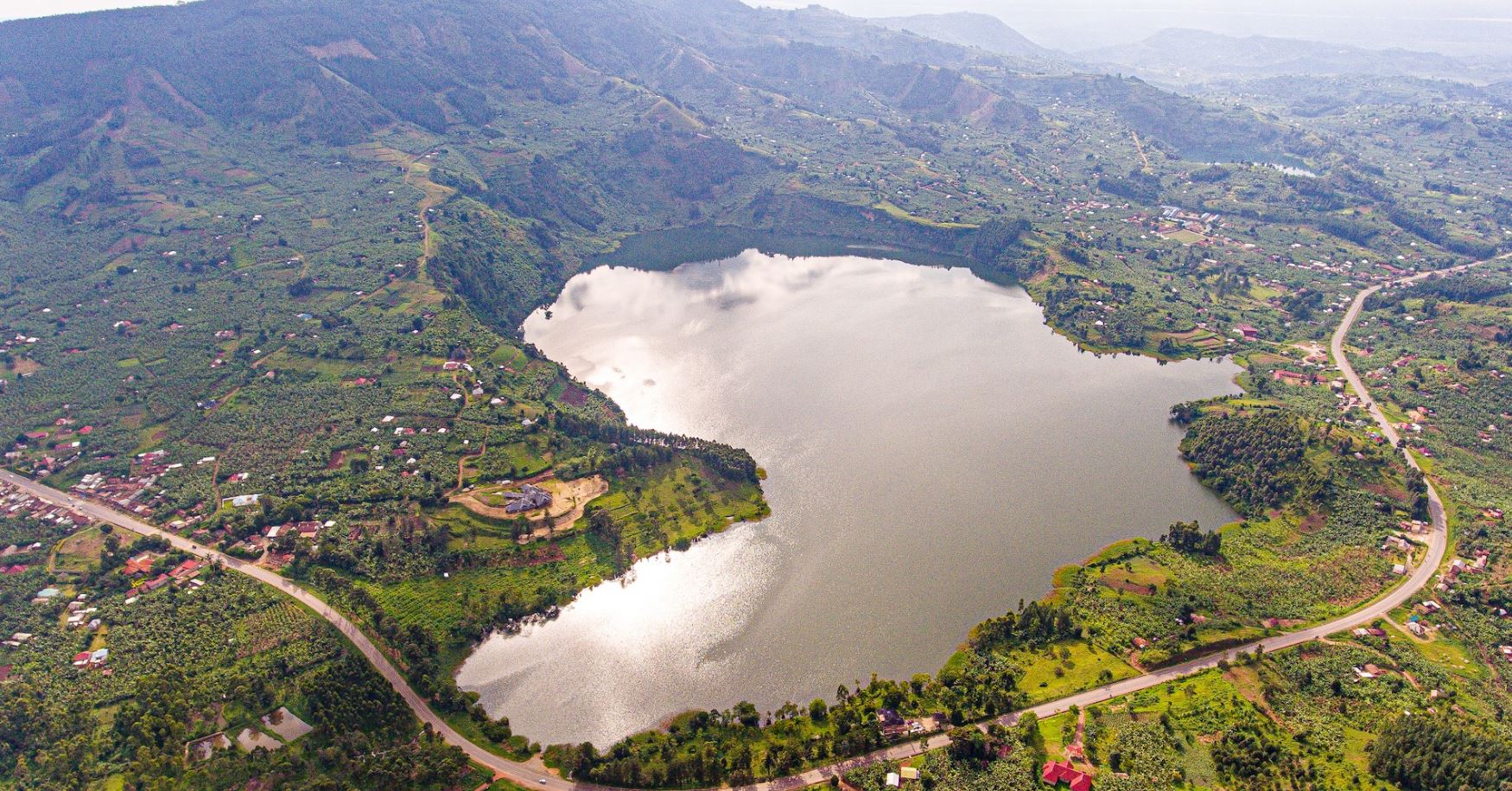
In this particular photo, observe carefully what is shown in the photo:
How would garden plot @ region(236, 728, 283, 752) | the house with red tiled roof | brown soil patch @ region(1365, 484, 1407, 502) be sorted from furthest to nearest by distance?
brown soil patch @ region(1365, 484, 1407, 502), the house with red tiled roof, garden plot @ region(236, 728, 283, 752)

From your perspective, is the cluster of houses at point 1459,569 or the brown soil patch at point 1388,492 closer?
the cluster of houses at point 1459,569

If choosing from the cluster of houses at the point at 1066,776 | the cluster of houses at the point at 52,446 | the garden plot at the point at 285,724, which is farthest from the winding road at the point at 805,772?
the garden plot at the point at 285,724

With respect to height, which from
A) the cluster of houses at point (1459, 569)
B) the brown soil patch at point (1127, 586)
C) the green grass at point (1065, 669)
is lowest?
the green grass at point (1065, 669)

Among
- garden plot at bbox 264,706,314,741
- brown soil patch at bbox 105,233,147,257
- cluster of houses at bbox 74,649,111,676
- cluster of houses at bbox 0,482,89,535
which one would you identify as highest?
brown soil patch at bbox 105,233,147,257

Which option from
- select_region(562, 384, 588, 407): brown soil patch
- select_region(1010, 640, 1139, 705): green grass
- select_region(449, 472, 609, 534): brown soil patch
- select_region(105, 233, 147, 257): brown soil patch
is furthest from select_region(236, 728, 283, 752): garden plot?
select_region(105, 233, 147, 257): brown soil patch

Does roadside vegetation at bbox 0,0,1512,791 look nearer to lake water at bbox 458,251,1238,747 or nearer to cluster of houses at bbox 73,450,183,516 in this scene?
cluster of houses at bbox 73,450,183,516

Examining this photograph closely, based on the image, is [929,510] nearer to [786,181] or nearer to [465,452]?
[465,452]

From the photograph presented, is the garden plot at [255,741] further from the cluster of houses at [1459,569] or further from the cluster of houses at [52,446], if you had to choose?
the cluster of houses at [1459,569]
